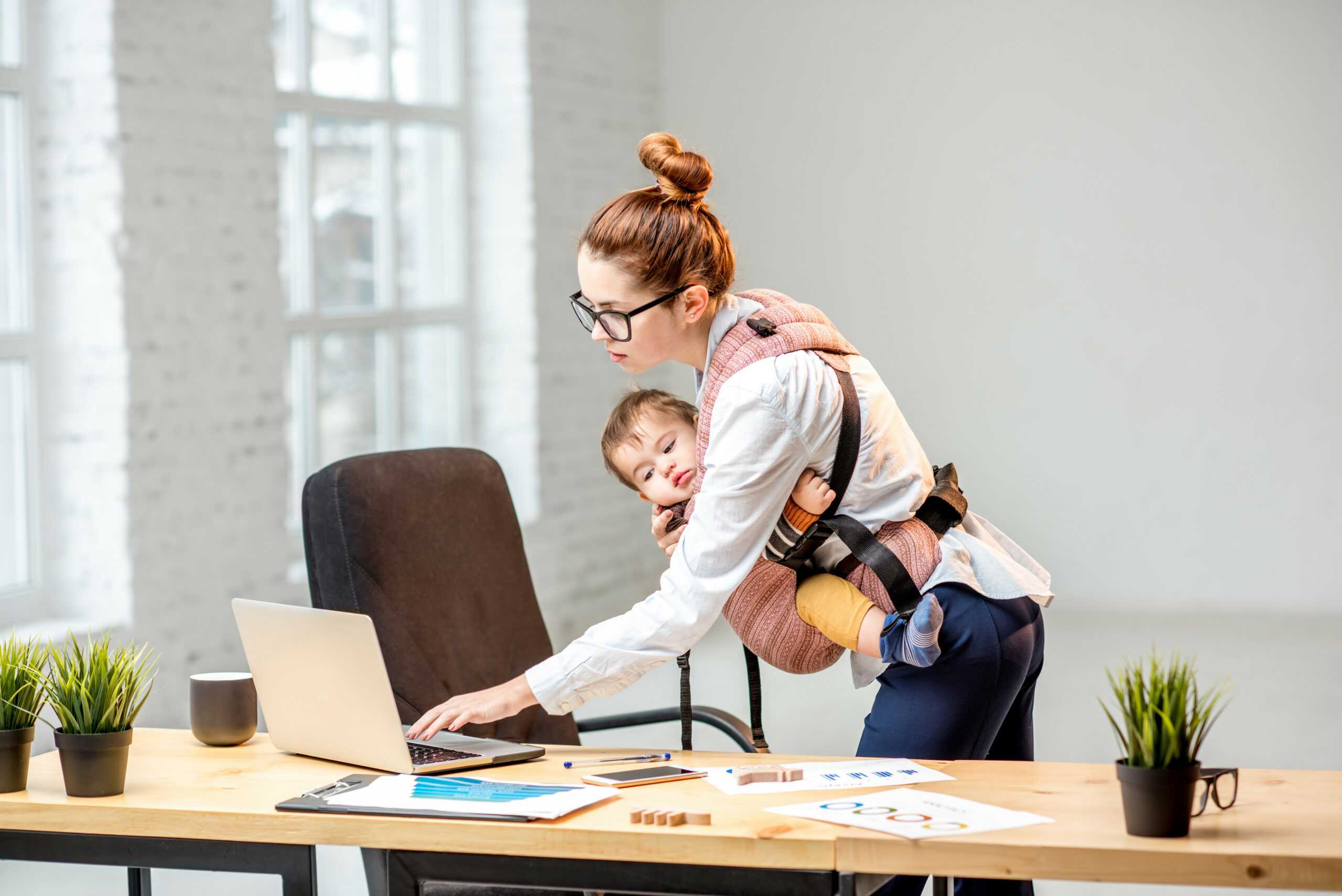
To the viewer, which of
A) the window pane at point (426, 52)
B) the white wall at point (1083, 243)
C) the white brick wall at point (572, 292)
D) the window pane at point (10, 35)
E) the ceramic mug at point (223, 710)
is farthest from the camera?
the white wall at point (1083, 243)

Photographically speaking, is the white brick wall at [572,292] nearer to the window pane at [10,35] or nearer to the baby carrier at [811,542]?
the window pane at [10,35]

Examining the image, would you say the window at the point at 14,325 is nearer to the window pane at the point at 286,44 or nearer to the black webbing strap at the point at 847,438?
the window pane at the point at 286,44

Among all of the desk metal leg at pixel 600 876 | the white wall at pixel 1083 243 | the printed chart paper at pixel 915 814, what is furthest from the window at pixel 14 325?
the white wall at pixel 1083 243

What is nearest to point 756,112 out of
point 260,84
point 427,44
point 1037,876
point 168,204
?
point 427,44

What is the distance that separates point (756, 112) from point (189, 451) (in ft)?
12.8

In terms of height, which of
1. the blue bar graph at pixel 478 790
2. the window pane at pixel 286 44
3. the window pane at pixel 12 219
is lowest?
the blue bar graph at pixel 478 790

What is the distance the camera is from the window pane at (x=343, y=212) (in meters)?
4.89

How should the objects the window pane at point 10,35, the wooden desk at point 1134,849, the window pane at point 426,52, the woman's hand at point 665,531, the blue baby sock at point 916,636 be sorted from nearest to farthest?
the wooden desk at point 1134,849 → the blue baby sock at point 916,636 → the woman's hand at point 665,531 → the window pane at point 10,35 → the window pane at point 426,52

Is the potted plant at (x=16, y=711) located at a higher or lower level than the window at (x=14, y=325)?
lower

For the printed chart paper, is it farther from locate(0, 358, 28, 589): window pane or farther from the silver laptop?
locate(0, 358, 28, 589): window pane

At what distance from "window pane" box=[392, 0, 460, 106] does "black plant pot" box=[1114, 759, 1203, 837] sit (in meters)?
4.60

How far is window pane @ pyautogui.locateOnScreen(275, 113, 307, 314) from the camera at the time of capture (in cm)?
471

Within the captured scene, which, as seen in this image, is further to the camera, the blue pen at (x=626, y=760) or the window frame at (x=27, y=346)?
the window frame at (x=27, y=346)

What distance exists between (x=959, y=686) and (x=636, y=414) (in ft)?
2.63
